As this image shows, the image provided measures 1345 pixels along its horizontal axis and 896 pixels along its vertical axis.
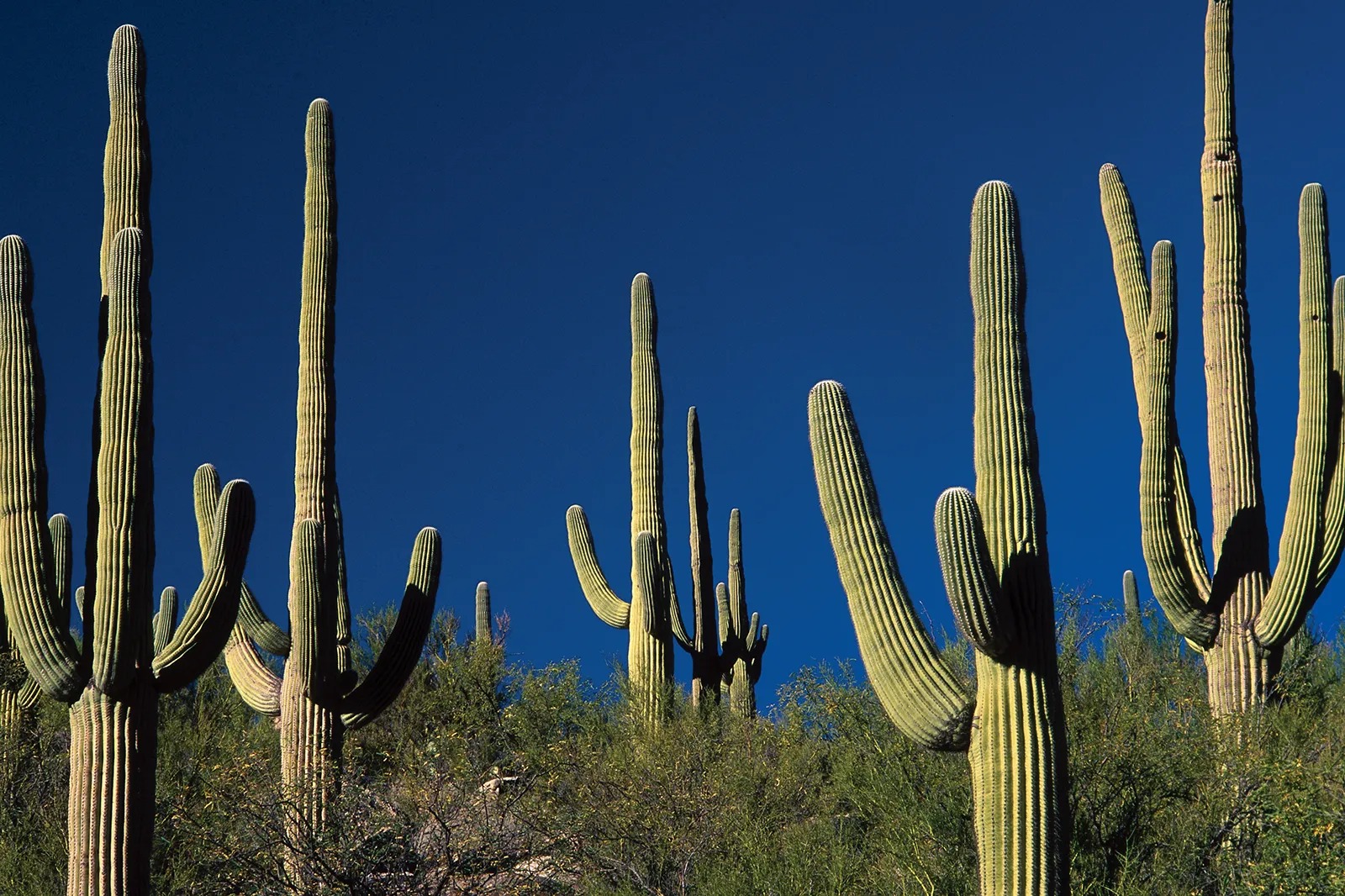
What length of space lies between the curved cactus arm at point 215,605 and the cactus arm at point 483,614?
35.2 ft

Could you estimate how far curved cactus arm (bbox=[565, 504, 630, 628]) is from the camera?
18094 mm

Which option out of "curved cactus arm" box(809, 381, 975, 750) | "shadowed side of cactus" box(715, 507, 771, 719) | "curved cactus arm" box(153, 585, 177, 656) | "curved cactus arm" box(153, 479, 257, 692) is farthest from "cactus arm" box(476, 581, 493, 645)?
"curved cactus arm" box(809, 381, 975, 750)

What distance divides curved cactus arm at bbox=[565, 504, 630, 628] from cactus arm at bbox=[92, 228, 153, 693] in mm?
7639

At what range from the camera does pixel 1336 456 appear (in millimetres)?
13273

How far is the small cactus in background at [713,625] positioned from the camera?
1881 centimetres

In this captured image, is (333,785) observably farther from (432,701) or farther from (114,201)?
(432,701)

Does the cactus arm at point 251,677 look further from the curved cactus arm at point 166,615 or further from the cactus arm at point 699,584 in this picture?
the cactus arm at point 699,584

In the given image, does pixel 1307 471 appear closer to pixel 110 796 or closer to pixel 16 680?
pixel 110 796

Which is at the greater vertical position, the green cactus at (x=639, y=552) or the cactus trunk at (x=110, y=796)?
the green cactus at (x=639, y=552)

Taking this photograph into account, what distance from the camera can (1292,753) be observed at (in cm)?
1136

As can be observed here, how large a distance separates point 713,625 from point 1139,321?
7.23m

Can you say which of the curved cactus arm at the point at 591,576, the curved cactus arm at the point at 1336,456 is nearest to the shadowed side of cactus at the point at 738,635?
the curved cactus arm at the point at 591,576

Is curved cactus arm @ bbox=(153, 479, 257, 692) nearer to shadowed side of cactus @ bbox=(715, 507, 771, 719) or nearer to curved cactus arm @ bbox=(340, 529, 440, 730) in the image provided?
curved cactus arm @ bbox=(340, 529, 440, 730)

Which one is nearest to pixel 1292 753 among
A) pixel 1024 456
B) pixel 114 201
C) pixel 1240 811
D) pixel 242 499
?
pixel 1240 811
